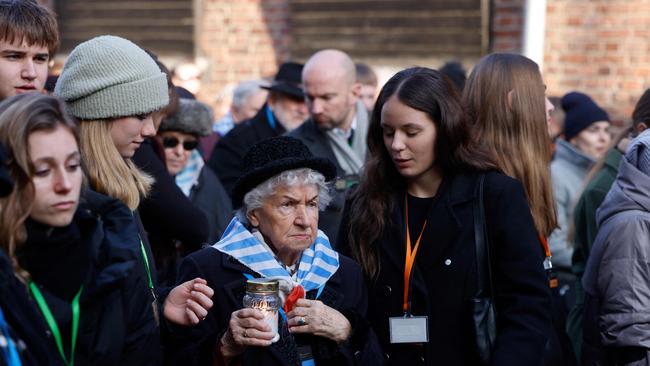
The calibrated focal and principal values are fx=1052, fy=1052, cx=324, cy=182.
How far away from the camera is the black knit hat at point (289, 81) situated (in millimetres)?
7496

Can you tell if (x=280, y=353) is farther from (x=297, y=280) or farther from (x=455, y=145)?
Answer: (x=455, y=145)

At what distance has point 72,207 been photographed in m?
3.03

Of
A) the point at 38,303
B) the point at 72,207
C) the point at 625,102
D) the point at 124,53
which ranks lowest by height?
the point at 625,102

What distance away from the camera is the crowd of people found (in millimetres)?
3045

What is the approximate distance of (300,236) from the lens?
12.7ft

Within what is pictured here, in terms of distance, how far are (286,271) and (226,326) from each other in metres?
0.31

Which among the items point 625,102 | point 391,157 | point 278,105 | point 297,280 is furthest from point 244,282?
point 625,102

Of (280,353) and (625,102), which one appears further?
(625,102)

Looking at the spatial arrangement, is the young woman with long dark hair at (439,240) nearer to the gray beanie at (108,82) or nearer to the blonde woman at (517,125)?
the blonde woman at (517,125)

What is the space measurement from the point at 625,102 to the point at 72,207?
7.35 meters

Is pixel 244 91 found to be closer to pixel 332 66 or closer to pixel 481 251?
pixel 332 66

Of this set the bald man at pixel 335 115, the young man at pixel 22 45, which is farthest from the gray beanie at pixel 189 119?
the young man at pixel 22 45

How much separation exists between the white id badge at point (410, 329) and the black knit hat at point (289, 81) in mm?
3629

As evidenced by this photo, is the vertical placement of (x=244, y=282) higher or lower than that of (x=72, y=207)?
lower
